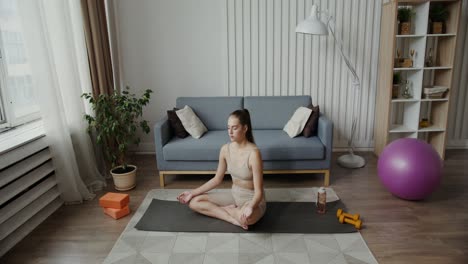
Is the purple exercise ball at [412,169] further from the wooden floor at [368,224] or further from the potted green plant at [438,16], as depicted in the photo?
the potted green plant at [438,16]

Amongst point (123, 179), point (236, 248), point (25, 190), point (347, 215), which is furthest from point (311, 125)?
point (25, 190)

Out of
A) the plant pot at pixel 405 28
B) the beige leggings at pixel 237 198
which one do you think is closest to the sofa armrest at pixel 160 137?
the beige leggings at pixel 237 198

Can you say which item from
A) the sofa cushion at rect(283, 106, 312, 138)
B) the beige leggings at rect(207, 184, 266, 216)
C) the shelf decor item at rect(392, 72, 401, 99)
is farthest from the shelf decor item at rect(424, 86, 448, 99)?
the beige leggings at rect(207, 184, 266, 216)

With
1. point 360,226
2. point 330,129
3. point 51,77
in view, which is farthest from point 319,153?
point 51,77

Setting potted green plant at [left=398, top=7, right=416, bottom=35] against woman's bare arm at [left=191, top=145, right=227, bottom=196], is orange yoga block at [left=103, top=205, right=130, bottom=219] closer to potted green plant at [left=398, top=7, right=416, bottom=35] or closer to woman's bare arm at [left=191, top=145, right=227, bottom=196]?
woman's bare arm at [left=191, top=145, right=227, bottom=196]

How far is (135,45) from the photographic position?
427cm

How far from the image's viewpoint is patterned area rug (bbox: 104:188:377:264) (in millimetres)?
2242

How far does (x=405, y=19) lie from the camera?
382 cm

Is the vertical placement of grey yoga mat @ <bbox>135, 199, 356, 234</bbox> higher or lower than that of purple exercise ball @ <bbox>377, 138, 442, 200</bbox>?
lower

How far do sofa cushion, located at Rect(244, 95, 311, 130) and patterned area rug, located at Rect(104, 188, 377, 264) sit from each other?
5.28 ft

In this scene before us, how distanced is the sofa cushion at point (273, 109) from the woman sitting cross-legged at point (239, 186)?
4.10 feet

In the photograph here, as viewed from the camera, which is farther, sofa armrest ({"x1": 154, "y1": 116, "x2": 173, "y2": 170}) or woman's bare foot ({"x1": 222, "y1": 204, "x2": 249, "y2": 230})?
sofa armrest ({"x1": 154, "y1": 116, "x2": 173, "y2": 170})

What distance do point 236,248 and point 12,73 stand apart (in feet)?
8.11

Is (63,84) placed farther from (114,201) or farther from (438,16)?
(438,16)
